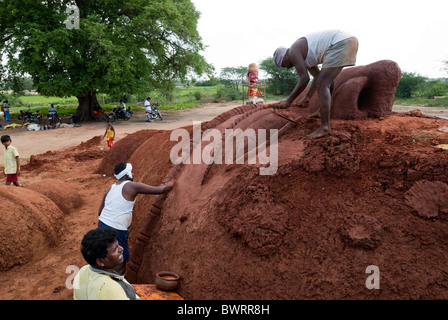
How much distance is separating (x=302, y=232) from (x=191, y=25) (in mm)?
16122

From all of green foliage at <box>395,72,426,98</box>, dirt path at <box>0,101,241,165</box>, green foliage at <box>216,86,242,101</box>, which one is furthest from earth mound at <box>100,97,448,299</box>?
green foliage at <box>216,86,242,101</box>

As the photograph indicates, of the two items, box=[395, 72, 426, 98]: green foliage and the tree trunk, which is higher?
box=[395, 72, 426, 98]: green foliage

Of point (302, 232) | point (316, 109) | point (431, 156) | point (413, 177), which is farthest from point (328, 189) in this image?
point (316, 109)

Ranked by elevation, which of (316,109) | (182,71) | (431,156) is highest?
(182,71)

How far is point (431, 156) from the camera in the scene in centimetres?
246

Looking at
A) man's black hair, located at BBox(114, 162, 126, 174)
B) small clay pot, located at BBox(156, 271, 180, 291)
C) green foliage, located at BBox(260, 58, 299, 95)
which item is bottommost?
small clay pot, located at BBox(156, 271, 180, 291)

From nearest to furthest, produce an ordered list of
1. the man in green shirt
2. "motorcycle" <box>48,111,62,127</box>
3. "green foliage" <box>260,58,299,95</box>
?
the man in green shirt < "motorcycle" <box>48,111,62,127</box> < "green foliage" <box>260,58,299,95</box>

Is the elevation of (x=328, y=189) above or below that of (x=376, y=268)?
above

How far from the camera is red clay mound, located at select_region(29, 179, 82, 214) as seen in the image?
5176mm

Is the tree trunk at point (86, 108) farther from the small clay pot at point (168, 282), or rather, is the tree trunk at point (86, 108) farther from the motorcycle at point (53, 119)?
the small clay pot at point (168, 282)

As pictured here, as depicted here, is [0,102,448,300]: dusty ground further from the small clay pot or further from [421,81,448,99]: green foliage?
[421,81,448,99]: green foliage

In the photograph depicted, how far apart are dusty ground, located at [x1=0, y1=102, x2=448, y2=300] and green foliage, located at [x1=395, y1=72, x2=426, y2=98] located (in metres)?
21.2

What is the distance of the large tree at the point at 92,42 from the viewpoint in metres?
13.6
